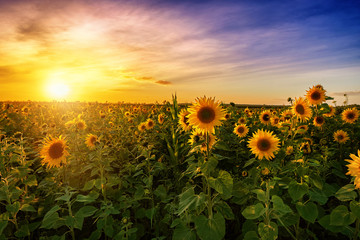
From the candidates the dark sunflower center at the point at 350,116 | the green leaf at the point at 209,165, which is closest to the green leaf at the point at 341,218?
the green leaf at the point at 209,165

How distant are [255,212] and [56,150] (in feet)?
9.70

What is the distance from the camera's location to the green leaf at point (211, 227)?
2.24m

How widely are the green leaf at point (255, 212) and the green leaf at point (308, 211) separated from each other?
0.57m

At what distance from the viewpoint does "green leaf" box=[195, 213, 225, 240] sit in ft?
7.36

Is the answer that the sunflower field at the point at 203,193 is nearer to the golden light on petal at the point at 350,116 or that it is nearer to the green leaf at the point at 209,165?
the green leaf at the point at 209,165

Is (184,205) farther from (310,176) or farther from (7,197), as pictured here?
(7,197)


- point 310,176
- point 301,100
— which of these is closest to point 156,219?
point 310,176

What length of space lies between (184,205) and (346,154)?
14.3 ft

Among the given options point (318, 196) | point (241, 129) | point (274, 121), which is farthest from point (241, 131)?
point (318, 196)

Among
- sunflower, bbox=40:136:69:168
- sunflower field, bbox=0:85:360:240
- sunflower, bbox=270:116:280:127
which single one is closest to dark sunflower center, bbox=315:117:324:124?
sunflower field, bbox=0:85:360:240

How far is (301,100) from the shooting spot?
4430 mm

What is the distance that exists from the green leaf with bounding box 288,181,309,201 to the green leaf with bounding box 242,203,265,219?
45 centimetres

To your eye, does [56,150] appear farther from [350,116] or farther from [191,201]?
[350,116]

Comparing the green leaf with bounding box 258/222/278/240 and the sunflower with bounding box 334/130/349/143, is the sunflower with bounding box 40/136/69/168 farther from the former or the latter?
the sunflower with bounding box 334/130/349/143
